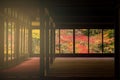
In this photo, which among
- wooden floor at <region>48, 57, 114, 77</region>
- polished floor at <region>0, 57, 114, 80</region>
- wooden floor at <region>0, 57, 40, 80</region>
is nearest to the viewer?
wooden floor at <region>0, 57, 40, 80</region>

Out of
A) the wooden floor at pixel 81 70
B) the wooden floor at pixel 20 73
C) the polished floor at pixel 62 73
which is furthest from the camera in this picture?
the wooden floor at pixel 81 70

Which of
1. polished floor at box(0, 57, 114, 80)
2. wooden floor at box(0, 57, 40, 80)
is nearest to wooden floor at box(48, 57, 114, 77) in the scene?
polished floor at box(0, 57, 114, 80)

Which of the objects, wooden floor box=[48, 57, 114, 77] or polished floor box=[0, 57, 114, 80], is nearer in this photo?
polished floor box=[0, 57, 114, 80]

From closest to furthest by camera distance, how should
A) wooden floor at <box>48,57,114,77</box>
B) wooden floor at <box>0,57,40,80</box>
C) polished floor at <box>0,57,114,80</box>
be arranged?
wooden floor at <box>0,57,40,80</box>
polished floor at <box>0,57,114,80</box>
wooden floor at <box>48,57,114,77</box>

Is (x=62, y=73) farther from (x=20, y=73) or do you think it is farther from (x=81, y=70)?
(x=20, y=73)

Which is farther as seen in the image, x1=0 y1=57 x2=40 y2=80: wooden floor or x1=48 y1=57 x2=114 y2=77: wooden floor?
x1=48 y1=57 x2=114 y2=77: wooden floor

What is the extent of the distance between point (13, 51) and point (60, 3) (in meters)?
8.27

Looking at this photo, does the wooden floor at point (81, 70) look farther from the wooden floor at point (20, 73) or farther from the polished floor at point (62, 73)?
the wooden floor at point (20, 73)

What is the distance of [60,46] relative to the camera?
28625mm

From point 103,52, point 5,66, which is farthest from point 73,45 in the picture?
point 5,66

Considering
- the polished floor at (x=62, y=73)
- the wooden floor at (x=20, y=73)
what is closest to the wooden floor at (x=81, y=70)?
the polished floor at (x=62, y=73)

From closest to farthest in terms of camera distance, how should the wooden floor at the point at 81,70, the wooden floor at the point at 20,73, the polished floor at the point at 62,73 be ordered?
the wooden floor at the point at 20,73, the polished floor at the point at 62,73, the wooden floor at the point at 81,70

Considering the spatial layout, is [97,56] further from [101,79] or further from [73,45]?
[101,79]

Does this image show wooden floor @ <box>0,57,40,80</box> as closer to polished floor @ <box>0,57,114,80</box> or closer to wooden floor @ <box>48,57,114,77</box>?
polished floor @ <box>0,57,114,80</box>
